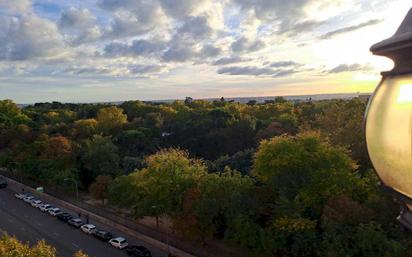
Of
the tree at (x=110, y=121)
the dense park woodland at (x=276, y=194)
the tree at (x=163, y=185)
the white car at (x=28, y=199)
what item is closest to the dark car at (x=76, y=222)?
the dense park woodland at (x=276, y=194)

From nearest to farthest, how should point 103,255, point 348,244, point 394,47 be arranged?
1. point 394,47
2. point 348,244
3. point 103,255

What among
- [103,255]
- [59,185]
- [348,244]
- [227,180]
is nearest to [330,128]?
[227,180]

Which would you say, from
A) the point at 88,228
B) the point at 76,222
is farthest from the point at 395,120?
the point at 76,222

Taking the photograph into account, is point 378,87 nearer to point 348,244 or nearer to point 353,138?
point 348,244

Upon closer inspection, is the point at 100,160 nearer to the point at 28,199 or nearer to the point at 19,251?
the point at 28,199

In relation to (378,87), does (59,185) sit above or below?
below

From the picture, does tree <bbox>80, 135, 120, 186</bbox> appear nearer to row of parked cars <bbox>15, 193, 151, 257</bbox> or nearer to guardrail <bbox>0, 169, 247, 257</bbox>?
guardrail <bbox>0, 169, 247, 257</bbox>
